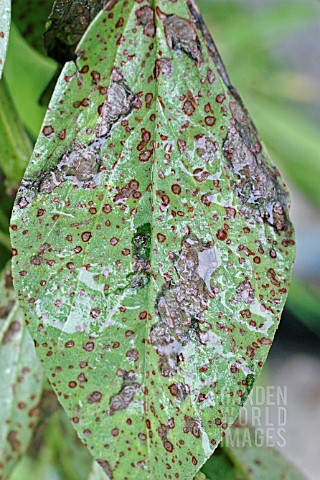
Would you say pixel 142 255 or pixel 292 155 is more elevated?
pixel 142 255

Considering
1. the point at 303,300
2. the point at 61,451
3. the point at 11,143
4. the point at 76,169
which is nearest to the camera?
the point at 76,169

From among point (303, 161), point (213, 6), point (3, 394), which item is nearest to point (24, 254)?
point (3, 394)

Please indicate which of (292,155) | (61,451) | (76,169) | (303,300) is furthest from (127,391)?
(292,155)

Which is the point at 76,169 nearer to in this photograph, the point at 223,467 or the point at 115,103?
the point at 115,103

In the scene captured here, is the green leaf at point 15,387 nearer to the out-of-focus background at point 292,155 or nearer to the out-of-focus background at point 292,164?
the out-of-focus background at point 292,155

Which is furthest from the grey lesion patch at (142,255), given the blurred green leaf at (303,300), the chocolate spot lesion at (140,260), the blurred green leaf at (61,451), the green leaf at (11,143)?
the blurred green leaf at (303,300)

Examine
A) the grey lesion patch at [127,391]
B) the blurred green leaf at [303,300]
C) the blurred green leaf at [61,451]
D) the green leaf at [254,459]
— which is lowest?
the blurred green leaf at [303,300]

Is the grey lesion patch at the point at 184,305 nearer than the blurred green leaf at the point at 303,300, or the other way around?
the grey lesion patch at the point at 184,305
